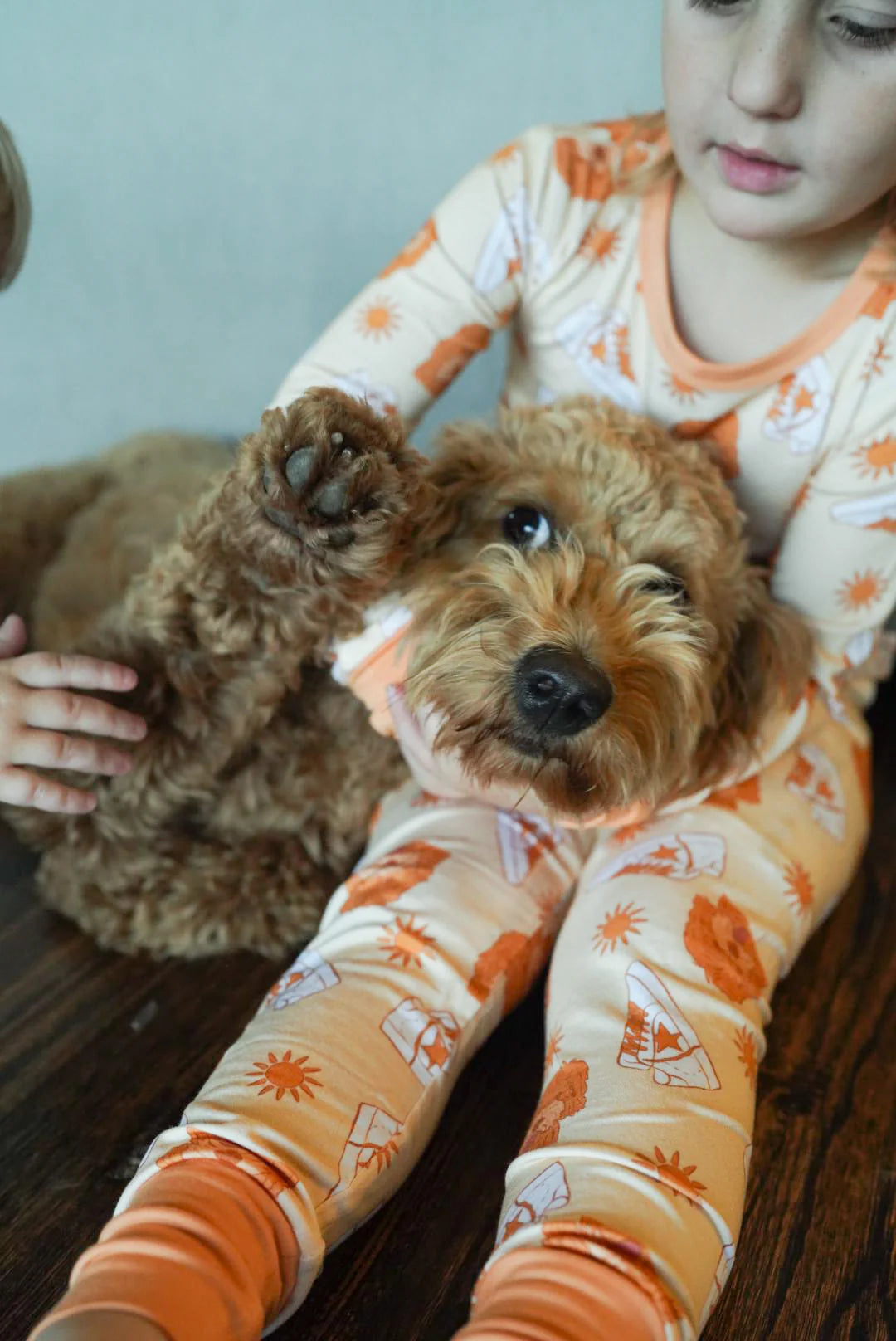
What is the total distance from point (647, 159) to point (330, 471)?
0.59 m

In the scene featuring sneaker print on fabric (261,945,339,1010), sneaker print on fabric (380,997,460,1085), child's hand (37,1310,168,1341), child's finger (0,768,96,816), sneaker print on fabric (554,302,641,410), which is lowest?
sneaker print on fabric (380,997,460,1085)

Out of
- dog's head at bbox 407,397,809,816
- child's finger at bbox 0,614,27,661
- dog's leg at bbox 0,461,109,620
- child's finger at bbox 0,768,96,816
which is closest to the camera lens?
dog's head at bbox 407,397,809,816

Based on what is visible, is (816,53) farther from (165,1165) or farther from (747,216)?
(165,1165)

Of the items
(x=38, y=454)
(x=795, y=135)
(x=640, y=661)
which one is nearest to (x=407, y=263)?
(x=795, y=135)

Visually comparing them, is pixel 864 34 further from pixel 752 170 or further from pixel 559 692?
pixel 559 692

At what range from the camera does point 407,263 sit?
3.50 ft

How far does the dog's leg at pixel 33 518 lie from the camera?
4.37 ft

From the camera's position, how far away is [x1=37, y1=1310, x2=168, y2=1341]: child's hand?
1.81 ft

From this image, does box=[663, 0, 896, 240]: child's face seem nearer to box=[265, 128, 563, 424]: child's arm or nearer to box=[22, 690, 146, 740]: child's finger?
box=[265, 128, 563, 424]: child's arm

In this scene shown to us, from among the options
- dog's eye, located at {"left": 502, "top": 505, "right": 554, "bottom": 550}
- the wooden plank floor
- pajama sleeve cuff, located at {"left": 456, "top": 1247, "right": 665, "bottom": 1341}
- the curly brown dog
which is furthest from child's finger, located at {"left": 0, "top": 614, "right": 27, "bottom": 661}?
pajama sleeve cuff, located at {"left": 456, "top": 1247, "right": 665, "bottom": 1341}

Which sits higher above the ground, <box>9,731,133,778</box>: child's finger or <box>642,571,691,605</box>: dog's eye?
<box>642,571,691,605</box>: dog's eye

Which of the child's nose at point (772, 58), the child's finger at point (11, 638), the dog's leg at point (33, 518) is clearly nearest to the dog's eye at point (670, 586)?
the child's nose at point (772, 58)

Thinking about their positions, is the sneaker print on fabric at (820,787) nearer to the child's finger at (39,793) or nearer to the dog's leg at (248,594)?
the dog's leg at (248,594)

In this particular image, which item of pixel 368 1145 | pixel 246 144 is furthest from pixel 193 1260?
pixel 246 144
